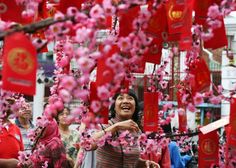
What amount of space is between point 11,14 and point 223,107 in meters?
13.4

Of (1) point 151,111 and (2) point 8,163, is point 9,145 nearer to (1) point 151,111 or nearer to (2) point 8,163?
(2) point 8,163

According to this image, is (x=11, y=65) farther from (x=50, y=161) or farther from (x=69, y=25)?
(x=50, y=161)

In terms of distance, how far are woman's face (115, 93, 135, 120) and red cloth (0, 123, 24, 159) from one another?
93 cm

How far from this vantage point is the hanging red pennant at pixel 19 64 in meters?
2.17

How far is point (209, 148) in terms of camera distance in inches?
143

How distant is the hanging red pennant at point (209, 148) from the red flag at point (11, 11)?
1360mm

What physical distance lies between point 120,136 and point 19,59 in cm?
157

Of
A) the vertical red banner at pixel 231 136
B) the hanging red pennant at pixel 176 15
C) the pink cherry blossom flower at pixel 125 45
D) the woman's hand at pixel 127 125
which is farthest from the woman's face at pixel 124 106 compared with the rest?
the pink cherry blossom flower at pixel 125 45

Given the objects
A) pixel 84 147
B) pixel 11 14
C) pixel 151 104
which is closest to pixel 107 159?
pixel 84 147

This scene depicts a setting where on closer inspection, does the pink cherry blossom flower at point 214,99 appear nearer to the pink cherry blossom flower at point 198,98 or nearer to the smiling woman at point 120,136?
the pink cherry blossom flower at point 198,98

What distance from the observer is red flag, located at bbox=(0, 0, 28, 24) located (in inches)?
116

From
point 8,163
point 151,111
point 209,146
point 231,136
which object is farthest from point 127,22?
point 8,163

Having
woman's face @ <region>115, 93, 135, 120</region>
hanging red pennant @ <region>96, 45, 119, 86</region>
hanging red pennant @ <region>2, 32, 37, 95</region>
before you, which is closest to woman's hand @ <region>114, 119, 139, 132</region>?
woman's face @ <region>115, 93, 135, 120</region>

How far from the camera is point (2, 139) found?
14.4ft
